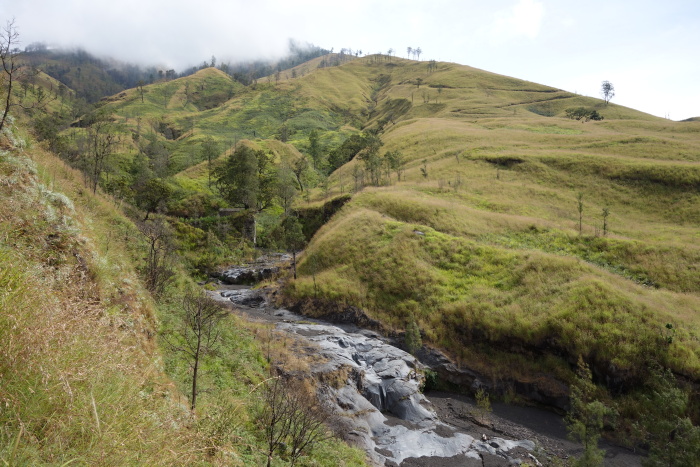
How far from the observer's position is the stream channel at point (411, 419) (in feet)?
59.6

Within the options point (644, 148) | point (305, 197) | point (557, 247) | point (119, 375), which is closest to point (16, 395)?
point (119, 375)

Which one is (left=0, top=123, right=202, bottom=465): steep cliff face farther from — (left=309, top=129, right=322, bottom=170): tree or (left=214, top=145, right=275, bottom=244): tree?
(left=309, top=129, right=322, bottom=170): tree

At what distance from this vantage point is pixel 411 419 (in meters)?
21.5

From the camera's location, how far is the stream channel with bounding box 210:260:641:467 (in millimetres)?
18172

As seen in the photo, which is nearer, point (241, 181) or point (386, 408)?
point (386, 408)

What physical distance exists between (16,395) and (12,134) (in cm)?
1160

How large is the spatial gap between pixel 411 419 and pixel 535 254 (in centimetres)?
2125

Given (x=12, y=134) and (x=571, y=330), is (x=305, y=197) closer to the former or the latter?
(x=571, y=330)

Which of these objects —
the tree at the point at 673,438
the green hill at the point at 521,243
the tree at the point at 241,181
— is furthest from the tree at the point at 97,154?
the tree at the point at 673,438

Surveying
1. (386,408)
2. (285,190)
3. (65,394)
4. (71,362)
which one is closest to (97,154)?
(386,408)

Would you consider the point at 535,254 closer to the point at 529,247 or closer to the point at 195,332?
the point at 529,247

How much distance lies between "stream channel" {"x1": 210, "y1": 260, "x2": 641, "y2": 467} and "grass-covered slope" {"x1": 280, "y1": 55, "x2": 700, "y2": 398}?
13.6 ft

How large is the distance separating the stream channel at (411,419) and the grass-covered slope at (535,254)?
164 inches

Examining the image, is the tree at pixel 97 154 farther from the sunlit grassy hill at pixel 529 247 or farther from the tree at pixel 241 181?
the tree at pixel 241 181
